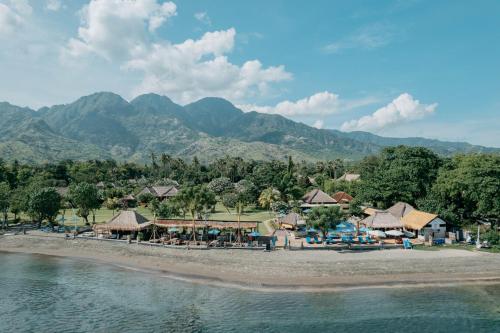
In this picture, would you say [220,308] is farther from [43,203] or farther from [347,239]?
[43,203]

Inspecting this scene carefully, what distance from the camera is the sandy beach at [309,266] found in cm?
3088

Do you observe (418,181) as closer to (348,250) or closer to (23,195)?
(348,250)


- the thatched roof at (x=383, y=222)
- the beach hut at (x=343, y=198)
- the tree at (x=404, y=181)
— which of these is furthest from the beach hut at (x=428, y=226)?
the beach hut at (x=343, y=198)

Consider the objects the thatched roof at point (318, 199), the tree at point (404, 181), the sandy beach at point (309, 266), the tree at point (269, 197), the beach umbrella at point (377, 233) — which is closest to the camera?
the sandy beach at point (309, 266)

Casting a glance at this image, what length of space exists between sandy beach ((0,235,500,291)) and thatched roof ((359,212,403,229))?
19.6ft

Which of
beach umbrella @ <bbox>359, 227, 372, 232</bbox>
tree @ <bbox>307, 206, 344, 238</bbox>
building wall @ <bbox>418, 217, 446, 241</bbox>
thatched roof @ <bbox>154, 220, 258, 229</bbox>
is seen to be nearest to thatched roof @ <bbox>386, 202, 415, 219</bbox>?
building wall @ <bbox>418, 217, 446, 241</bbox>

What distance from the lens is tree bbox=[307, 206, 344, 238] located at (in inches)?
1576

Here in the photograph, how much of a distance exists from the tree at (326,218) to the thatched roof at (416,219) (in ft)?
38.6

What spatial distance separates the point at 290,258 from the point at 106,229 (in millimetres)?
25938

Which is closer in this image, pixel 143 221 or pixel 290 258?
pixel 290 258

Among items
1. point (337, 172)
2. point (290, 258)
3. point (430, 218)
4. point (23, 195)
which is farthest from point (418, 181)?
point (337, 172)

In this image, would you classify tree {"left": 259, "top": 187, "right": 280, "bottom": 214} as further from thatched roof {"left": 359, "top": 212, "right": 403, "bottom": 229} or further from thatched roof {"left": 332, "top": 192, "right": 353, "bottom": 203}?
thatched roof {"left": 359, "top": 212, "right": 403, "bottom": 229}

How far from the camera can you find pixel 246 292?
28.8 m

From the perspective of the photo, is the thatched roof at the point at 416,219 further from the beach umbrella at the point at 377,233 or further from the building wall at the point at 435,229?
the beach umbrella at the point at 377,233
